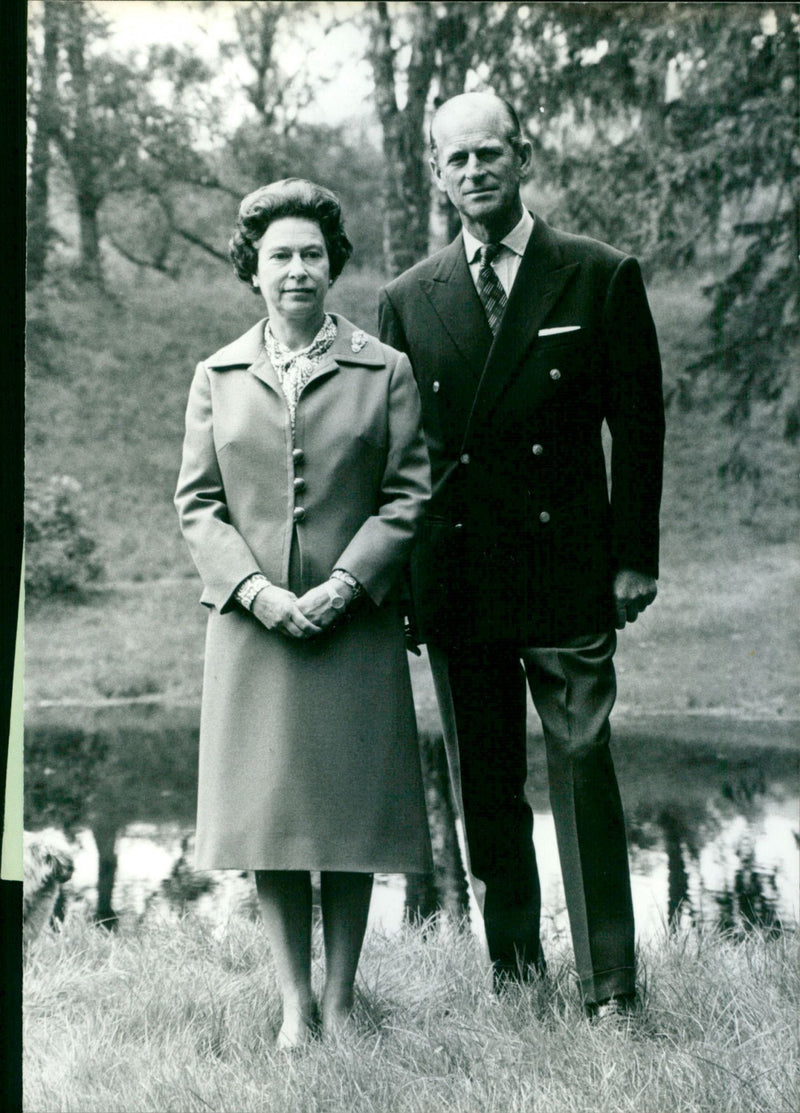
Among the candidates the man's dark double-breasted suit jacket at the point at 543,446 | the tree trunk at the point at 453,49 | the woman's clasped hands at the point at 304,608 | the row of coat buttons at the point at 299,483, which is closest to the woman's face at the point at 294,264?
the row of coat buttons at the point at 299,483

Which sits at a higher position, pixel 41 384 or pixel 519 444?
pixel 41 384

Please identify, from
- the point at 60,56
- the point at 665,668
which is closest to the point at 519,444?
the point at 665,668

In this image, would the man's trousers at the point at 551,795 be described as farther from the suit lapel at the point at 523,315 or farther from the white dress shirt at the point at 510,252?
the white dress shirt at the point at 510,252

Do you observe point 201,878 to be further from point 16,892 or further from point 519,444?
point 519,444

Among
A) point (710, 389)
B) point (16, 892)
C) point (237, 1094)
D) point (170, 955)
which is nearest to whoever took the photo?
point (16, 892)

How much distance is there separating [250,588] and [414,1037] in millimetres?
1042

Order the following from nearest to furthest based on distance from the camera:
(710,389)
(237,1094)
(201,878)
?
(237,1094) < (201,878) < (710,389)

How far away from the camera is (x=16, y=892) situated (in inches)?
103

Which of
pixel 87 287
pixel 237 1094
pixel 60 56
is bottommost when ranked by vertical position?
pixel 237 1094

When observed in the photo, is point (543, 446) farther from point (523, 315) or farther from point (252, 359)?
point (252, 359)

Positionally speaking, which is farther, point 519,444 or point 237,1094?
point 519,444

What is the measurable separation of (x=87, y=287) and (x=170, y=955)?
6.66 feet

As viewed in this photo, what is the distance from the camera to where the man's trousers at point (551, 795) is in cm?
323

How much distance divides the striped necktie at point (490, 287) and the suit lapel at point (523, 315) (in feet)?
0.15
